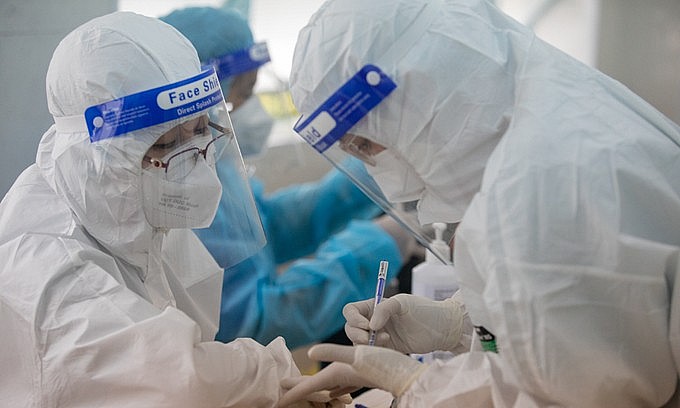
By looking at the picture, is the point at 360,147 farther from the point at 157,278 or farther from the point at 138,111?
the point at 157,278

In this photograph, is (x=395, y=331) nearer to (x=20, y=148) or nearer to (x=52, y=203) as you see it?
(x=52, y=203)

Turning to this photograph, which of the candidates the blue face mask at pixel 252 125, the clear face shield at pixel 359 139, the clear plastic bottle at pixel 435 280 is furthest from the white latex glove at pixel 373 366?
the blue face mask at pixel 252 125

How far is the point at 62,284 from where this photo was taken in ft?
4.09

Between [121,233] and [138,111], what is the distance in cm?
21

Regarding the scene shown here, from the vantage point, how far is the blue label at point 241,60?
2354 mm

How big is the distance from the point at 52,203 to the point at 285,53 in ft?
5.06

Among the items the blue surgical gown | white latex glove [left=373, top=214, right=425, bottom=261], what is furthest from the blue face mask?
white latex glove [left=373, top=214, right=425, bottom=261]

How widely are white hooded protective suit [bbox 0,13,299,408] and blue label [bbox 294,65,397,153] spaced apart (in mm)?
297

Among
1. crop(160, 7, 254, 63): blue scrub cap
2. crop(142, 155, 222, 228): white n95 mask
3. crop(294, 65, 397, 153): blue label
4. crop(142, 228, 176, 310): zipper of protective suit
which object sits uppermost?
crop(160, 7, 254, 63): blue scrub cap

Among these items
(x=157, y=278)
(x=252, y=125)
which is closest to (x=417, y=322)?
(x=157, y=278)

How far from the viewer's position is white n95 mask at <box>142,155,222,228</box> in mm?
1396

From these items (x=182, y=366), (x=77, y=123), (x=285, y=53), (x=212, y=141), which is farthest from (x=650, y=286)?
(x=285, y=53)

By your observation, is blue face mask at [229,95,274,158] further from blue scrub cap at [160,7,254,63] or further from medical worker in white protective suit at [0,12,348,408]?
medical worker in white protective suit at [0,12,348,408]

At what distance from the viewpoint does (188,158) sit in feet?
4.66
